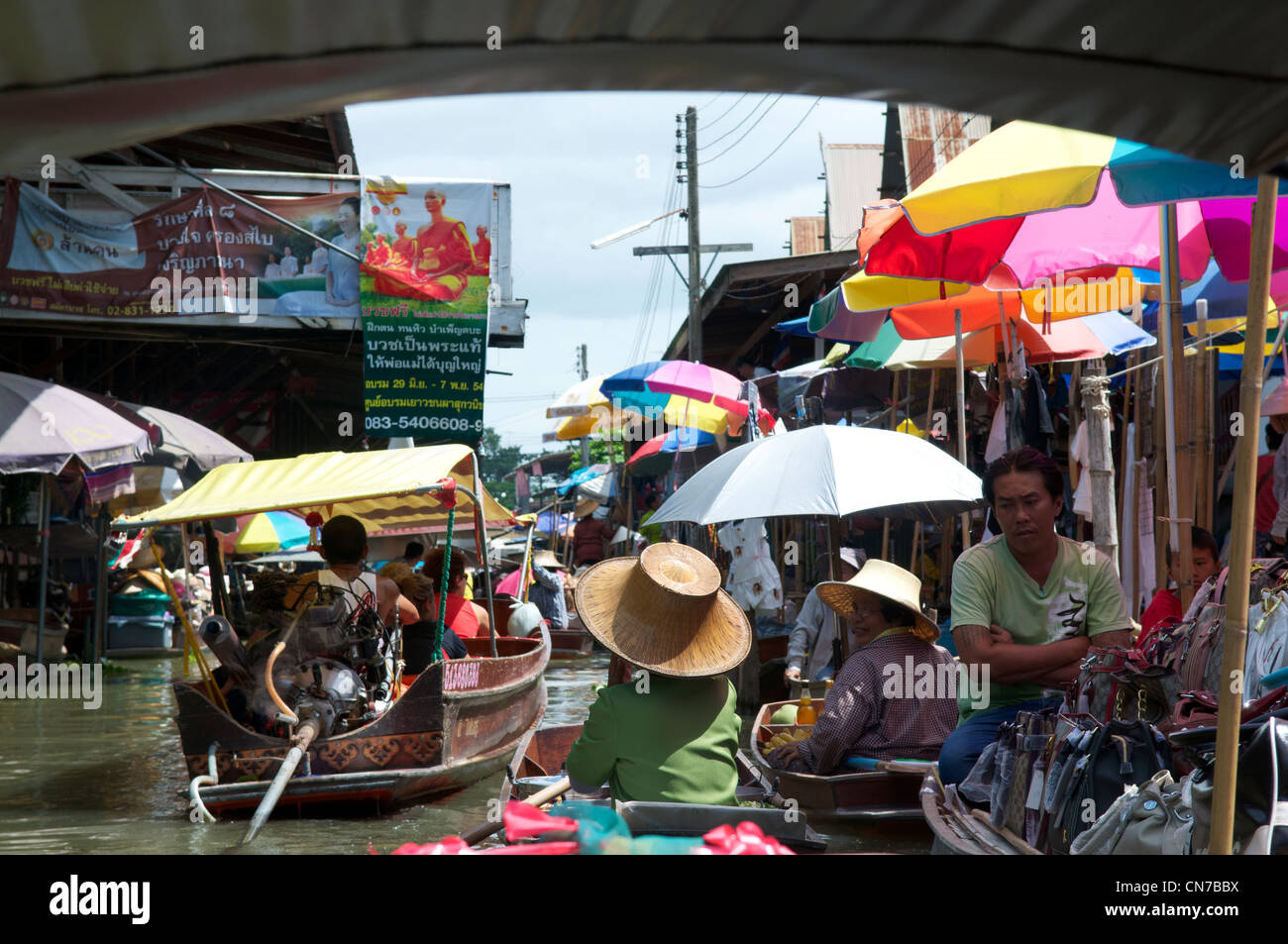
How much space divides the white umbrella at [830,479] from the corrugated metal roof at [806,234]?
63.2ft

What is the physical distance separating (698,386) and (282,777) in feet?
25.2

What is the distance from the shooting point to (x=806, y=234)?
1066 inches

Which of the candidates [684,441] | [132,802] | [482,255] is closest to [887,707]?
[132,802]

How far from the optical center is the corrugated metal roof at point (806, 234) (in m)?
26.8

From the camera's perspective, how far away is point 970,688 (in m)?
4.94

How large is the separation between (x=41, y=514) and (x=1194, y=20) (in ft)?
46.4

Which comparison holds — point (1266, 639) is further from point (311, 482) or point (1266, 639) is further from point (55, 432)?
point (55, 432)

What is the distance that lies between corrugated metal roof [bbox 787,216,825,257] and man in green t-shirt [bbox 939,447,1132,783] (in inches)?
878

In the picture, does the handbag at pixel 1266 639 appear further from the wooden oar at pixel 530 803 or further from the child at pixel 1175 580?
the wooden oar at pixel 530 803

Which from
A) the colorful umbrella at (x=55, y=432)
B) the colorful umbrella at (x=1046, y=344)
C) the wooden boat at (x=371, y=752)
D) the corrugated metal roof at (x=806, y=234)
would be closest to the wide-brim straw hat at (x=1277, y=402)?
the colorful umbrella at (x=1046, y=344)

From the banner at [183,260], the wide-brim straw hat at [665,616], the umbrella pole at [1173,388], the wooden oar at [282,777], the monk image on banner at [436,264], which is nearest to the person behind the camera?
the wide-brim straw hat at [665,616]
